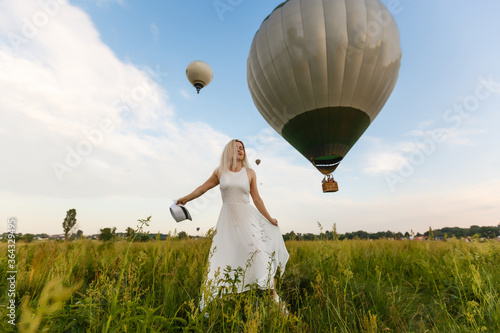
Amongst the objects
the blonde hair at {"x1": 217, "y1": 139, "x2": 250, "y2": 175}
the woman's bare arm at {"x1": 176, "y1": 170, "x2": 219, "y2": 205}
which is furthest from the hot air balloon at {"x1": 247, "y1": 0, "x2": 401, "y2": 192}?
the woman's bare arm at {"x1": 176, "y1": 170, "x2": 219, "y2": 205}

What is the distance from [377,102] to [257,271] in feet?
38.0

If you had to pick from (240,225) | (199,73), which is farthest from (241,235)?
(199,73)

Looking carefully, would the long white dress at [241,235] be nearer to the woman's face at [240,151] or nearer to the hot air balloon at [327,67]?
the woman's face at [240,151]

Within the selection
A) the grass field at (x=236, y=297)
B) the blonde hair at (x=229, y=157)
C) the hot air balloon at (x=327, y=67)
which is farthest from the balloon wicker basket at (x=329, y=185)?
the blonde hair at (x=229, y=157)

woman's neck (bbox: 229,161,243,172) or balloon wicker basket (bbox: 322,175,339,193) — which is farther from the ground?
balloon wicker basket (bbox: 322,175,339,193)

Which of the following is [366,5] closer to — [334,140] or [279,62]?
[279,62]

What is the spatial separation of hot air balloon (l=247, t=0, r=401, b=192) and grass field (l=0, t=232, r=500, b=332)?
25.3 feet

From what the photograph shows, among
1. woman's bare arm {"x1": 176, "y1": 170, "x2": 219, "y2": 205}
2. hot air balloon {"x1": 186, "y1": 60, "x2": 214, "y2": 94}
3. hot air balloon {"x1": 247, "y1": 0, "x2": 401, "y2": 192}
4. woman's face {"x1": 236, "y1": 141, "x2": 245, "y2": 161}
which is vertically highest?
hot air balloon {"x1": 186, "y1": 60, "x2": 214, "y2": 94}

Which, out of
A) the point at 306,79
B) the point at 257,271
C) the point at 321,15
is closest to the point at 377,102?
the point at 306,79

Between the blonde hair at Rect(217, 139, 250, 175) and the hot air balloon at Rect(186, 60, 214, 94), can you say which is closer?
the blonde hair at Rect(217, 139, 250, 175)

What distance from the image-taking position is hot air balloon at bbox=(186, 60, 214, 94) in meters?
18.1

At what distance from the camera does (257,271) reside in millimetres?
2832

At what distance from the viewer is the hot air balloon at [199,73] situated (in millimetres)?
18062

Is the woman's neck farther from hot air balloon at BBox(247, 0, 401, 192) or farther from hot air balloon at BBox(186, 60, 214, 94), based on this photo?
hot air balloon at BBox(186, 60, 214, 94)
